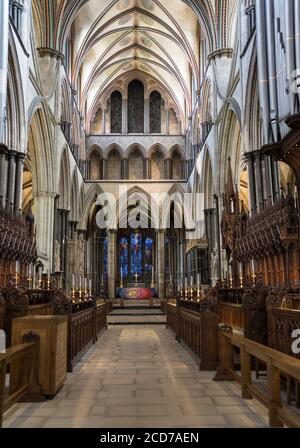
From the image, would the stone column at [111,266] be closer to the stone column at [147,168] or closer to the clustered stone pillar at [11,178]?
the stone column at [147,168]

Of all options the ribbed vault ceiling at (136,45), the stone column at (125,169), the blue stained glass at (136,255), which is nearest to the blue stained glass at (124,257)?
the blue stained glass at (136,255)

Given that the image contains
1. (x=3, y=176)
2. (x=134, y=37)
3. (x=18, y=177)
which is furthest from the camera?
(x=134, y=37)

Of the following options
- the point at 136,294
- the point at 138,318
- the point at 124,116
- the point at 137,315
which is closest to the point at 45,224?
the point at 138,318

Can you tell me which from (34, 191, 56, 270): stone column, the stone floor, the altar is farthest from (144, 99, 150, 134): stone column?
(34, 191, 56, 270): stone column

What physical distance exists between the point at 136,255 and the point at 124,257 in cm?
102

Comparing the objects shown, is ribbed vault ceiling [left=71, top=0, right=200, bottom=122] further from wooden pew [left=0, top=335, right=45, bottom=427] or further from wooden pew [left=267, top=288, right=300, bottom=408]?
wooden pew [left=0, top=335, right=45, bottom=427]

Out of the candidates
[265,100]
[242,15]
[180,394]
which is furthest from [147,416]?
[242,15]

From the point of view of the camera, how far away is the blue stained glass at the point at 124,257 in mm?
36456

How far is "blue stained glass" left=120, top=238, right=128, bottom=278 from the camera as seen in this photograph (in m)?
36.5

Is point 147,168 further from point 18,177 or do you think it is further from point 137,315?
point 18,177

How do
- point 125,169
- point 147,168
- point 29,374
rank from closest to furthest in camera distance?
point 29,374 → point 147,168 → point 125,169

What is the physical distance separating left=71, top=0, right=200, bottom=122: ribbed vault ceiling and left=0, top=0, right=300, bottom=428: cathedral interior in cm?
10

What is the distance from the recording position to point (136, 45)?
28828 mm
